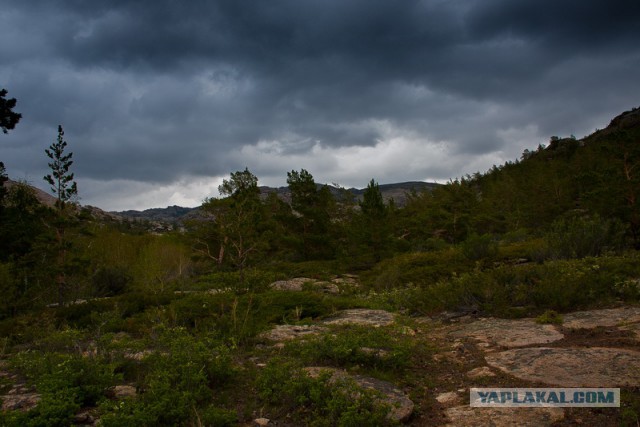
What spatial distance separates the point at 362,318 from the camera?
7.25 metres

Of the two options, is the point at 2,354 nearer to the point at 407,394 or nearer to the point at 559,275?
the point at 407,394

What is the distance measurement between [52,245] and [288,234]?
53.8ft

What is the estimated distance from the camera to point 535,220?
3234 cm

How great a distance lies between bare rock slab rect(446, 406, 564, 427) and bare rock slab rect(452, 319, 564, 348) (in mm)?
1822

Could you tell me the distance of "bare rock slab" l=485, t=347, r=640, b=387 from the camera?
128 inches

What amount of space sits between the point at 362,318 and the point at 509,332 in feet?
8.98

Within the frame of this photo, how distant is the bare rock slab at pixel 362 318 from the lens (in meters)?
6.71

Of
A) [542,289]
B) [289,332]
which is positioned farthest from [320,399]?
[542,289]

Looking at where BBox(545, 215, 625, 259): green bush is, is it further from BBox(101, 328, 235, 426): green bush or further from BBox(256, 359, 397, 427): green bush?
BBox(101, 328, 235, 426): green bush

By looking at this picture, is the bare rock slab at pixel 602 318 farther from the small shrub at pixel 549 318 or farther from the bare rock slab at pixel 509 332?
the bare rock slab at pixel 509 332

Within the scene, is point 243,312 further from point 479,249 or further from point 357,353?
point 479,249

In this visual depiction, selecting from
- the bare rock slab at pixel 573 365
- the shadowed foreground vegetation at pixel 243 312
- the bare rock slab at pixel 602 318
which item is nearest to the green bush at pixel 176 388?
the shadowed foreground vegetation at pixel 243 312

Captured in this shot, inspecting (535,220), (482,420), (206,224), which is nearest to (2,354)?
(482,420)

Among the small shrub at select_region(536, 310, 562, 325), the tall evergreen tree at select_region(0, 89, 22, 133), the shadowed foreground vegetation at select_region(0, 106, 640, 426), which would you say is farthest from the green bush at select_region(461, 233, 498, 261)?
the tall evergreen tree at select_region(0, 89, 22, 133)
